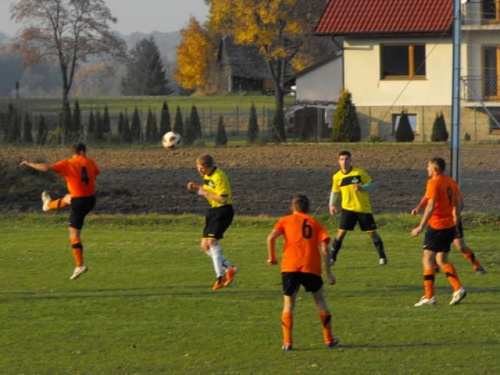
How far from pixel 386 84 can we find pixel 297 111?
5.22 metres

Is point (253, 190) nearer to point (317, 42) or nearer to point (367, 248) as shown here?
point (367, 248)

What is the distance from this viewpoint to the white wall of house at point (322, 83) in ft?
187

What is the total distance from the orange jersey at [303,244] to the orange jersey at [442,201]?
9.85ft

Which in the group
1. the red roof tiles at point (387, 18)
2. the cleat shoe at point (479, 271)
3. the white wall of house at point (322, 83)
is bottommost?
the cleat shoe at point (479, 271)

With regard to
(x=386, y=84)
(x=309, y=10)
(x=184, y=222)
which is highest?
(x=309, y=10)

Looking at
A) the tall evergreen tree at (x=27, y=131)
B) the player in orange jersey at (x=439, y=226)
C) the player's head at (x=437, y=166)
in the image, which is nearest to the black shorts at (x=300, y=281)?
the player in orange jersey at (x=439, y=226)

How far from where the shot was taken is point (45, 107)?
3494 inches

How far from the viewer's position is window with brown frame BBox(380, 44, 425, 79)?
50781mm

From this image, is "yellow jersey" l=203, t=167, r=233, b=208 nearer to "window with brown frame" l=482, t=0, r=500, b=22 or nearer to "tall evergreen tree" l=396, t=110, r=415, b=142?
"window with brown frame" l=482, t=0, r=500, b=22

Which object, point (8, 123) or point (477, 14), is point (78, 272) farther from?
point (8, 123)

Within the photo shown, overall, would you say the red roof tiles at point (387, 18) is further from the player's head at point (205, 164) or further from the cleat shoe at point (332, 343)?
the cleat shoe at point (332, 343)

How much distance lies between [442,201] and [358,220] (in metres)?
3.67

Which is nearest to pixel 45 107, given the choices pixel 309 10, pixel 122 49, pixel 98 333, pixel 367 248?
pixel 122 49

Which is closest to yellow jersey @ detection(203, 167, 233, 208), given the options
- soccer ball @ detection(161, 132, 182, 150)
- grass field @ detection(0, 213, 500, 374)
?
grass field @ detection(0, 213, 500, 374)
